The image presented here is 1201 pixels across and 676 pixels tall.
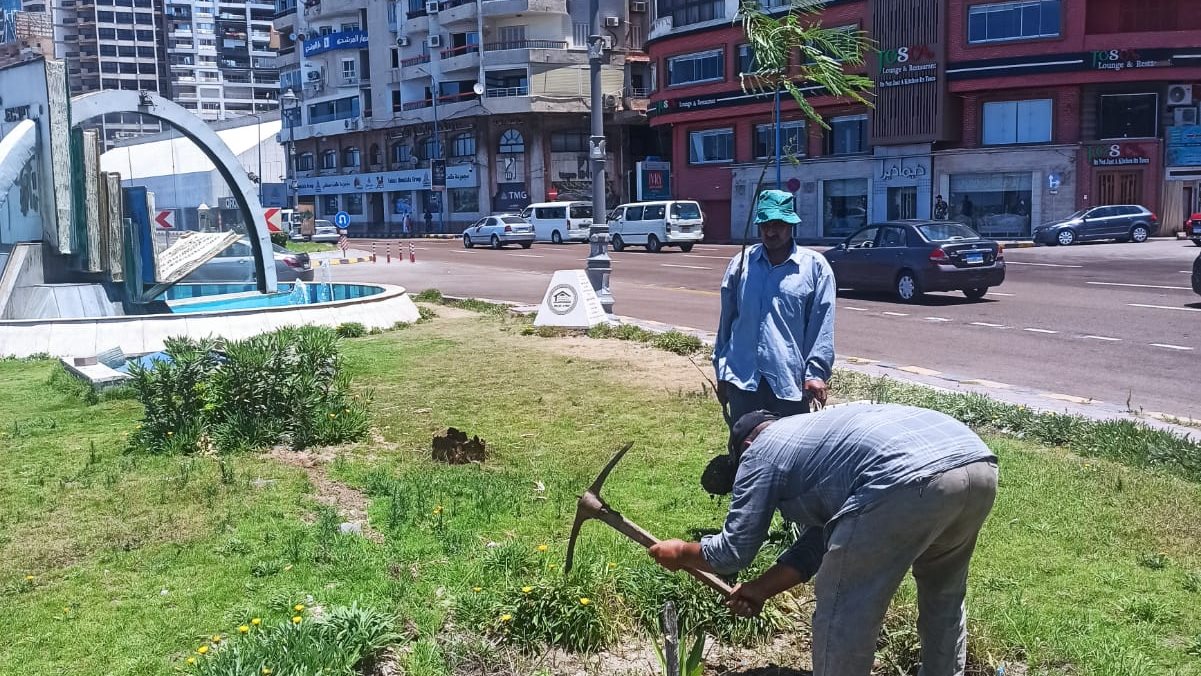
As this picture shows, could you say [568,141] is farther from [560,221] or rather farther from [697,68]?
[560,221]

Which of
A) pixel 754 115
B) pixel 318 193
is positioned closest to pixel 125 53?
pixel 318 193

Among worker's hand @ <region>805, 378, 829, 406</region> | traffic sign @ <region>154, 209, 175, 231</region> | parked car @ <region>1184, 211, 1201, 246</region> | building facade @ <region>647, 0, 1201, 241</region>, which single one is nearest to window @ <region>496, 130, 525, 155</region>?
building facade @ <region>647, 0, 1201, 241</region>

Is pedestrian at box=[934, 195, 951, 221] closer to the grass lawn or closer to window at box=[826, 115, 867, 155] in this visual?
window at box=[826, 115, 867, 155]

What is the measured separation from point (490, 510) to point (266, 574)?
125 cm

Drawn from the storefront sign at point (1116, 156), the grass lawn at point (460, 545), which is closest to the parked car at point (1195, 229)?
the storefront sign at point (1116, 156)

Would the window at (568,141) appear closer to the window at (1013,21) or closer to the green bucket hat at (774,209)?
the window at (1013,21)

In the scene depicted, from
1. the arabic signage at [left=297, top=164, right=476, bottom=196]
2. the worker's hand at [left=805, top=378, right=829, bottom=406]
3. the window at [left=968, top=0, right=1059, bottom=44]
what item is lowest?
the worker's hand at [left=805, top=378, right=829, bottom=406]

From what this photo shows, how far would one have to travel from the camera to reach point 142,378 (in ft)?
24.0

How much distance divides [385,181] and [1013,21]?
143 feet

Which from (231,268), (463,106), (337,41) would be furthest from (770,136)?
(337,41)

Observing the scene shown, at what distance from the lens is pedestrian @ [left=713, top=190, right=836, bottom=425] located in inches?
197

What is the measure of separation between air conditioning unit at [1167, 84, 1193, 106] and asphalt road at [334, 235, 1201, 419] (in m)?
7.92

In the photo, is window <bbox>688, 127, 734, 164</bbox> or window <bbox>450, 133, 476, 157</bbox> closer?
window <bbox>688, 127, 734, 164</bbox>

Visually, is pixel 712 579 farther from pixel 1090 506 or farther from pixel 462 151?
pixel 462 151
